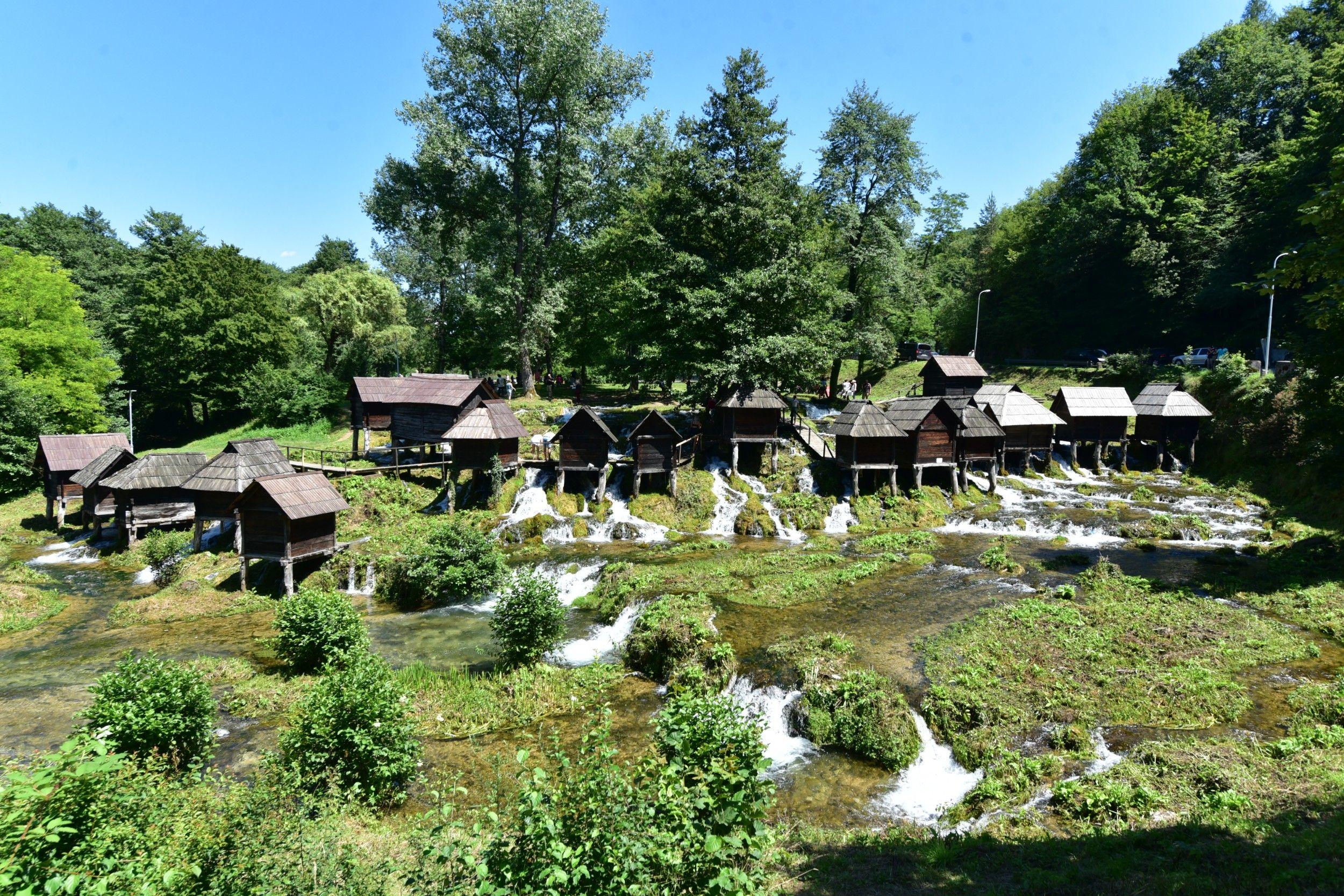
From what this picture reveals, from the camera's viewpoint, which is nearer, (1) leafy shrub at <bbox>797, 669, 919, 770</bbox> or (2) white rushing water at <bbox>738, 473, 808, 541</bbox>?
(1) leafy shrub at <bbox>797, 669, 919, 770</bbox>

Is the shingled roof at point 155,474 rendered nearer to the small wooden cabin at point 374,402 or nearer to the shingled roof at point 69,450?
the shingled roof at point 69,450

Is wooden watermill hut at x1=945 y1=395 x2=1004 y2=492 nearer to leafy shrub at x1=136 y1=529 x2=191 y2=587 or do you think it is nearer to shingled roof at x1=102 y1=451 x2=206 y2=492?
leafy shrub at x1=136 y1=529 x2=191 y2=587

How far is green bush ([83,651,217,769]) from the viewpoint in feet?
37.1

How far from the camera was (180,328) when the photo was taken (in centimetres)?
5209

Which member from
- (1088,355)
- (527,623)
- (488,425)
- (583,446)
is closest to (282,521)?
(488,425)

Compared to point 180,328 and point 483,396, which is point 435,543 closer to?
point 483,396

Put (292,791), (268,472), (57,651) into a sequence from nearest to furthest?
(292,791)
(57,651)
(268,472)

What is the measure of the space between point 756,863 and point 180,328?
6166cm

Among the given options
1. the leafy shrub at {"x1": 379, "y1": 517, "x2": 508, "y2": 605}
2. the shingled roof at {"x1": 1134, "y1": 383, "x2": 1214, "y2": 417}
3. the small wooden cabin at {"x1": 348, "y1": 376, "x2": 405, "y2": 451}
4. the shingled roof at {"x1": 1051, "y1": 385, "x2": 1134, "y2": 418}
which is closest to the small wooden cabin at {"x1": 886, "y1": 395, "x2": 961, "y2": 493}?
the shingled roof at {"x1": 1051, "y1": 385, "x2": 1134, "y2": 418}

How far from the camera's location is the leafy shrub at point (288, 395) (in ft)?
169

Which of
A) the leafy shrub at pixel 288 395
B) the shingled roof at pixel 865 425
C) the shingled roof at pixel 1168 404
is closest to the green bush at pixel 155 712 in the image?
the shingled roof at pixel 865 425

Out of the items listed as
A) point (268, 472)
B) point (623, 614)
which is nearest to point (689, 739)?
point (623, 614)

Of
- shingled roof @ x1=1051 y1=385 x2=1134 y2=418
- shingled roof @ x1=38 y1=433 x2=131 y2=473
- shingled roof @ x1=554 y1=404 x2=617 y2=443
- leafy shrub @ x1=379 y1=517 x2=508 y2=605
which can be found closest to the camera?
leafy shrub @ x1=379 y1=517 x2=508 y2=605

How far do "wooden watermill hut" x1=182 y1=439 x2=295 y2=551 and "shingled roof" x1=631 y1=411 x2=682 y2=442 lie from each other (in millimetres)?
14920
